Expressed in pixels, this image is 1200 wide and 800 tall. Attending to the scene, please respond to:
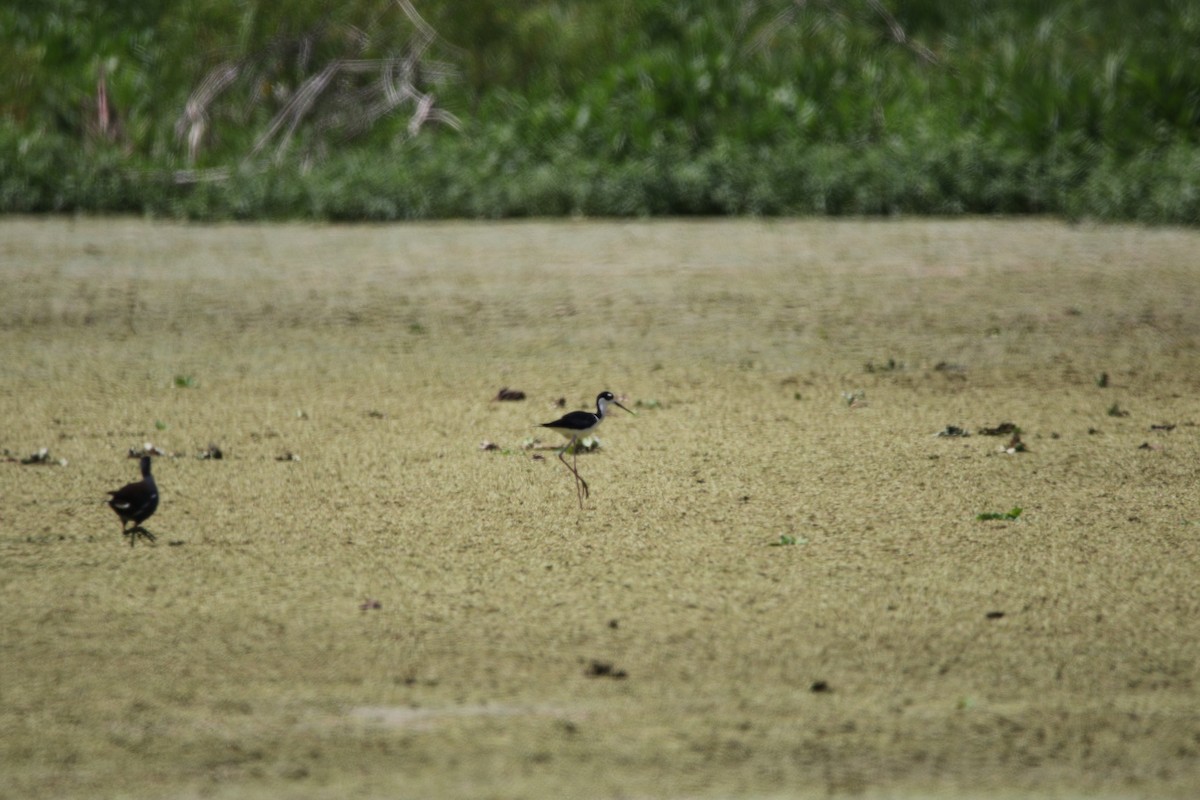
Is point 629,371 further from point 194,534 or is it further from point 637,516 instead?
point 194,534

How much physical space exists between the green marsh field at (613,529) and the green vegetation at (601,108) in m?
1.65

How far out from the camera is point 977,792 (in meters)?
3.55

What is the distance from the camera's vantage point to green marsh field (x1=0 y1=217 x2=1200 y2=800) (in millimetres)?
3777

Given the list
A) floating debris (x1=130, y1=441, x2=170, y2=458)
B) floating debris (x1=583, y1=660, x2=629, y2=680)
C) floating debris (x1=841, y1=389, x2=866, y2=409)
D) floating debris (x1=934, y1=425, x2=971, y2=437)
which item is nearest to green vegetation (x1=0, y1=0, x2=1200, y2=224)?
floating debris (x1=841, y1=389, x2=866, y2=409)

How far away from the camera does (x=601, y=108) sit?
13.4 meters

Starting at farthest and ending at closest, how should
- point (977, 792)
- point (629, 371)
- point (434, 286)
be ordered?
point (434, 286) → point (629, 371) → point (977, 792)

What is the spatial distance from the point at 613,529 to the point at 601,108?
8449mm

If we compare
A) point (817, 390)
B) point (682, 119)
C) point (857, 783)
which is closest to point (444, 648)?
point (857, 783)

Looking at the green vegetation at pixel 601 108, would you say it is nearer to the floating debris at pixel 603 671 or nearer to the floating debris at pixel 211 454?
the floating debris at pixel 211 454

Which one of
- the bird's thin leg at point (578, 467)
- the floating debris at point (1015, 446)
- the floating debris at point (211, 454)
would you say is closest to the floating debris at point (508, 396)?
the bird's thin leg at point (578, 467)

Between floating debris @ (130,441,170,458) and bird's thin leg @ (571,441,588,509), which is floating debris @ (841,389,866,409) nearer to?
bird's thin leg @ (571,441,588,509)

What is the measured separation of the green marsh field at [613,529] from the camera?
3.78m

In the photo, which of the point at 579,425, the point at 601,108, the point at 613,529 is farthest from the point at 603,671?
the point at 601,108

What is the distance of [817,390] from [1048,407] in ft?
3.42
